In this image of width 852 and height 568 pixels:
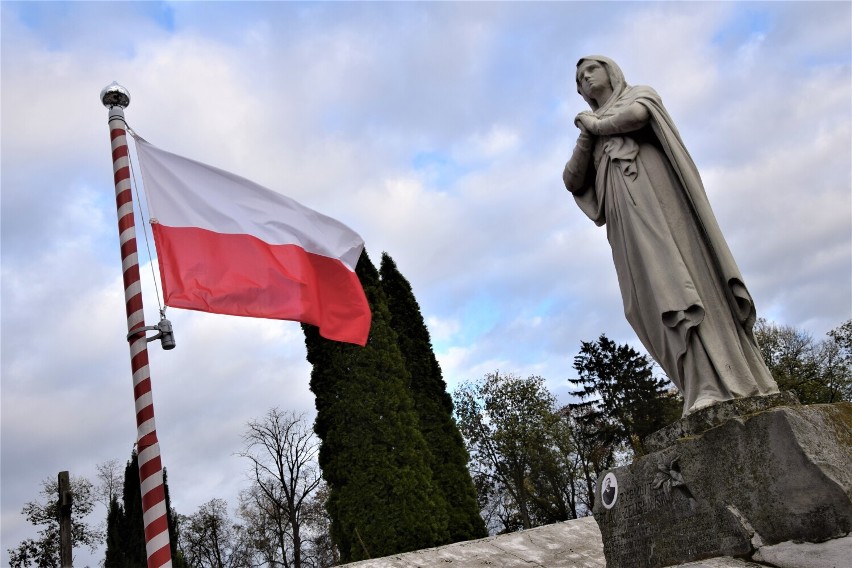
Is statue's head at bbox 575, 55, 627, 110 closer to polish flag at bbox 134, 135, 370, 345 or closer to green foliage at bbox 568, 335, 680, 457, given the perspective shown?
polish flag at bbox 134, 135, 370, 345

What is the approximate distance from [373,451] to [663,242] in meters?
13.2

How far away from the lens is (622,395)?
3866 cm

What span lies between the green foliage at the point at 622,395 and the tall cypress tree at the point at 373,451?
1925 centimetres

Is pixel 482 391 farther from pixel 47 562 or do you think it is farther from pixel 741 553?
pixel 741 553

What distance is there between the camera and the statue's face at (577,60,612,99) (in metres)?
5.50

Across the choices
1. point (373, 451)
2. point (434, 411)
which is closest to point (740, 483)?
point (373, 451)

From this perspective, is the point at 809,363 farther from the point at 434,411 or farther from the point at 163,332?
the point at 163,332

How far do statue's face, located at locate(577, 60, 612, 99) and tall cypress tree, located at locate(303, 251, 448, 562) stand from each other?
11515 millimetres

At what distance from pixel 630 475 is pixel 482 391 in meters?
29.8

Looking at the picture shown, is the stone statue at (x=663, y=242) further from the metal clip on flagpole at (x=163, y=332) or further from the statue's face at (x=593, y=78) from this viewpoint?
the metal clip on flagpole at (x=163, y=332)

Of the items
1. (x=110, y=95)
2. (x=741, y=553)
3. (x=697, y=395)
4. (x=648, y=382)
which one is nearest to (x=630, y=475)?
(x=697, y=395)

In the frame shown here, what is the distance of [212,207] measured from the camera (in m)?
7.02

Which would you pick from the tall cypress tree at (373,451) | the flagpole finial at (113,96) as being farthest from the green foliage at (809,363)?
the flagpole finial at (113,96)

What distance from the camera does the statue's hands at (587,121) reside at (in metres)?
5.20
